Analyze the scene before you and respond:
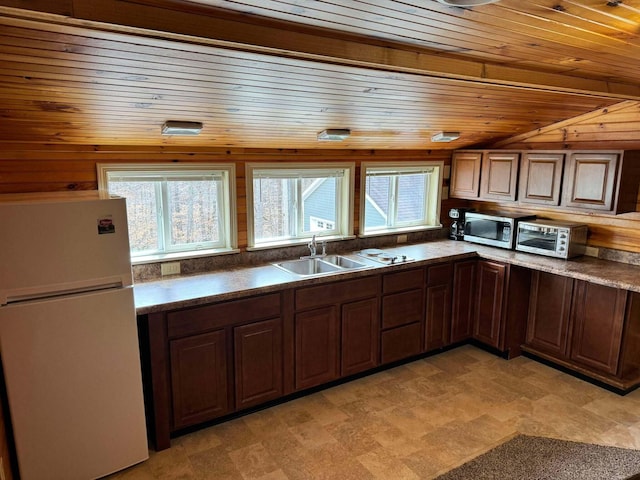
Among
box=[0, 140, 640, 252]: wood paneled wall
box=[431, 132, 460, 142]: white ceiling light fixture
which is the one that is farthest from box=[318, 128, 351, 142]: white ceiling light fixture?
box=[431, 132, 460, 142]: white ceiling light fixture

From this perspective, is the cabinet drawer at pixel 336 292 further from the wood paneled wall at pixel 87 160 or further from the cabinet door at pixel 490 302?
the cabinet door at pixel 490 302

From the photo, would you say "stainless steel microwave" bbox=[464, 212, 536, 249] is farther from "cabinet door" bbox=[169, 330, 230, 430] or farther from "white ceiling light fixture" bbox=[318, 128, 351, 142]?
"cabinet door" bbox=[169, 330, 230, 430]

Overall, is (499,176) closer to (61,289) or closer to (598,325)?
(598,325)

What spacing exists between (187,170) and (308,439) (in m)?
2.03

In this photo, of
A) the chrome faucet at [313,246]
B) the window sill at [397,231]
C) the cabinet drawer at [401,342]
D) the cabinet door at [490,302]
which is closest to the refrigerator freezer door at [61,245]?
the chrome faucet at [313,246]

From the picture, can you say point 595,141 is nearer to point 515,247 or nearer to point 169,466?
point 515,247

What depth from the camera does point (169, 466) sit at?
2.63m

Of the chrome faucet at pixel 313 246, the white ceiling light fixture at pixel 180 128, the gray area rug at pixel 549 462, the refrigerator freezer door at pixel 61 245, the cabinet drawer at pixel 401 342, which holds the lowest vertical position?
the gray area rug at pixel 549 462

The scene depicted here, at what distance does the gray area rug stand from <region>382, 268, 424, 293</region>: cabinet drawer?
4.38 feet

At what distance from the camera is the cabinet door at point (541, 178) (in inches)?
145

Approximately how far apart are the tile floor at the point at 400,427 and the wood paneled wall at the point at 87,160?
143cm

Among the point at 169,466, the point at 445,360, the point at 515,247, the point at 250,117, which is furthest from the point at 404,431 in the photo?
the point at 250,117

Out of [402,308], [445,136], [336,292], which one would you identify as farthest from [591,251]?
[336,292]

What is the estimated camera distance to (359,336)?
11.6 feet
